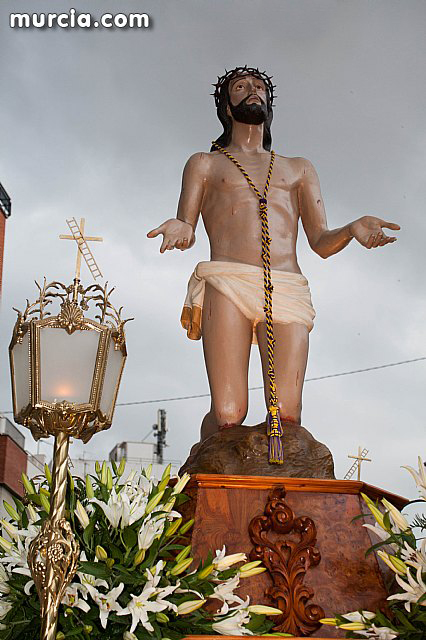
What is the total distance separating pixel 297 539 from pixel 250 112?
2575mm

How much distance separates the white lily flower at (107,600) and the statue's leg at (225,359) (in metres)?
1.55

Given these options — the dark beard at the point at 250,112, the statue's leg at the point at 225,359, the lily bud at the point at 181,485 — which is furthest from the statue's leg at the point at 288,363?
the dark beard at the point at 250,112

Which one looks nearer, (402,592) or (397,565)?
(397,565)

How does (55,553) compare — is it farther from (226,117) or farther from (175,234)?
(226,117)

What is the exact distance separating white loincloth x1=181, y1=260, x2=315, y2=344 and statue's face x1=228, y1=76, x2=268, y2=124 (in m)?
0.99

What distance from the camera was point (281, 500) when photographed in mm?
4211

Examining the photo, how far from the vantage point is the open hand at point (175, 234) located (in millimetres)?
5074

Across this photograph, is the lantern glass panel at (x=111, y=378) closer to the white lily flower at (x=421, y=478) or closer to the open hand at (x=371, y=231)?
the white lily flower at (x=421, y=478)

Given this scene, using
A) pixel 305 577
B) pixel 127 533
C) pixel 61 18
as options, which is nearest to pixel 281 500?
pixel 305 577

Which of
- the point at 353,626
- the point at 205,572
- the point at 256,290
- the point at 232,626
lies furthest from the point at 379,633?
the point at 256,290

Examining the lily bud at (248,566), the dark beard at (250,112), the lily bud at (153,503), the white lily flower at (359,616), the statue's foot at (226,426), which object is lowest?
the white lily flower at (359,616)

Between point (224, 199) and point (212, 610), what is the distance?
7.79 ft

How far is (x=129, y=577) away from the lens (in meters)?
3.59

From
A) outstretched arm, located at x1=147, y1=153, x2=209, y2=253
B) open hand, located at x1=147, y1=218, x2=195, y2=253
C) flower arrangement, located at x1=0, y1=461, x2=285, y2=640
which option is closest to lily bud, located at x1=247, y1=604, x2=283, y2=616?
flower arrangement, located at x1=0, y1=461, x2=285, y2=640
